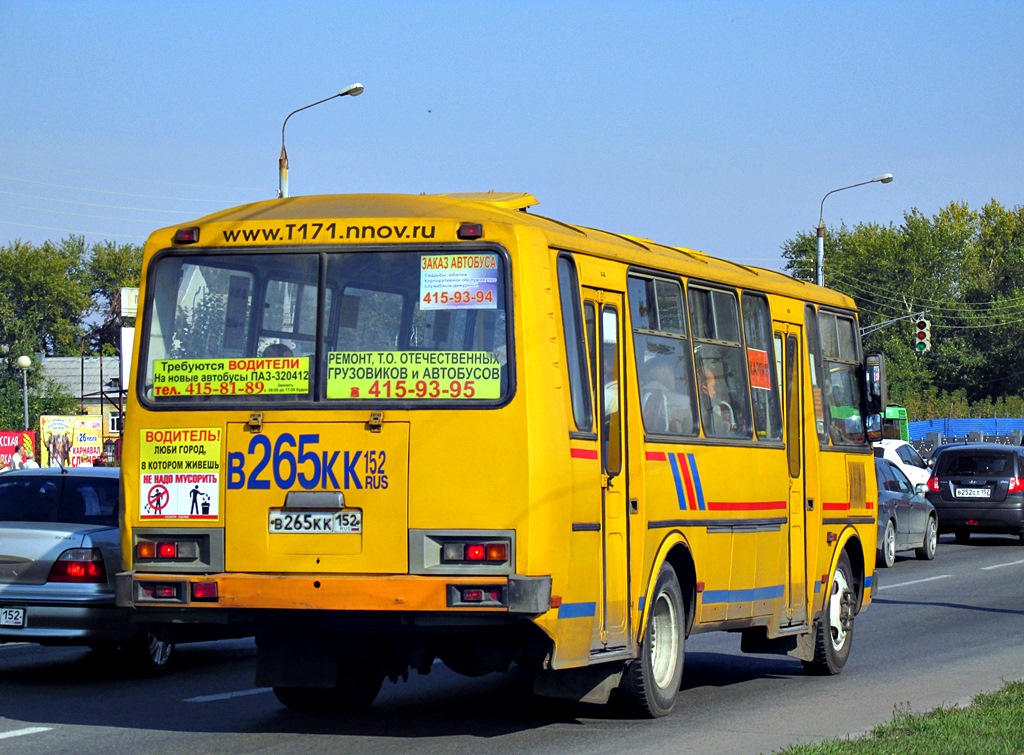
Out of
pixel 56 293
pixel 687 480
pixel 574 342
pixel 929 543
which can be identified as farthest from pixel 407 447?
pixel 56 293

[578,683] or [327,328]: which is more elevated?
[327,328]

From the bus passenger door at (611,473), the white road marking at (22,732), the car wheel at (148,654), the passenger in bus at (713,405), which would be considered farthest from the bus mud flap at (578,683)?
the car wheel at (148,654)

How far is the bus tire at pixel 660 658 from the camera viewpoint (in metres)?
9.62

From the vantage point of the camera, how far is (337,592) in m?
8.38

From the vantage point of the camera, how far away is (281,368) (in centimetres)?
881

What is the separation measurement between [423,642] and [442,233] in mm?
2245

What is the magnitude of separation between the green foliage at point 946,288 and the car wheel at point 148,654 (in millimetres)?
90181

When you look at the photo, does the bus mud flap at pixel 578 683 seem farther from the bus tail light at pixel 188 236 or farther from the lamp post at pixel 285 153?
the lamp post at pixel 285 153

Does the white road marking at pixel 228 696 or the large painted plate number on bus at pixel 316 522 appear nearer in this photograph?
the large painted plate number on bus at pixel 316 522

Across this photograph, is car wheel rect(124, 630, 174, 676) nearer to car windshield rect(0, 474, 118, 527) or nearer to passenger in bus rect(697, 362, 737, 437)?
car windshield rect(0, 474, 118, 527)

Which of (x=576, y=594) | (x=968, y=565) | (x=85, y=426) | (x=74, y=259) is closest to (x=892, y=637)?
(x=576, y=594)

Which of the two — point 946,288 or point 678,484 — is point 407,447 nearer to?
point 678,484

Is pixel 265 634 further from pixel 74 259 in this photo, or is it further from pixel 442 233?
pixel 74 259

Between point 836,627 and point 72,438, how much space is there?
3965cm
